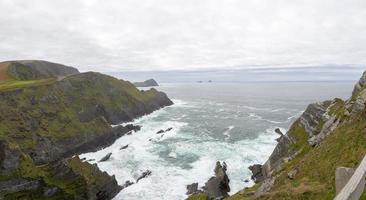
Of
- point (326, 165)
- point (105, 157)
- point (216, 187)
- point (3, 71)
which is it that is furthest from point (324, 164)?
point (3, 71)

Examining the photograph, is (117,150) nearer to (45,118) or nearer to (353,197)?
(45,118)

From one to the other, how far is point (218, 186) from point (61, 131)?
47459 mm

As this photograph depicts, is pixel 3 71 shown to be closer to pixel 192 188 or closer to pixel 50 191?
pixel 50 191

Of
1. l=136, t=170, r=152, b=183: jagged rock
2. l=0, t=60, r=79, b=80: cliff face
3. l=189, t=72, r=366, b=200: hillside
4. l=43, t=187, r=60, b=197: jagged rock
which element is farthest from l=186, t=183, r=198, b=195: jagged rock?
l=0, t=60, r=79, b=80: cliff face

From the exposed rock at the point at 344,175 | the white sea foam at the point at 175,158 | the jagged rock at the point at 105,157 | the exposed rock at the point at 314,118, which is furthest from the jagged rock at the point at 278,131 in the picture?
the exposed rock at the point at 344,175

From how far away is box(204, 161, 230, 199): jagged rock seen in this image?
1905 inches

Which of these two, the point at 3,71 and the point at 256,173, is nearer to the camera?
the point at 256,173

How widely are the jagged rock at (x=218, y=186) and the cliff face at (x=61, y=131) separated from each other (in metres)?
16.8

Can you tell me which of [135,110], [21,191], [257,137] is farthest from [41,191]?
[135,110]

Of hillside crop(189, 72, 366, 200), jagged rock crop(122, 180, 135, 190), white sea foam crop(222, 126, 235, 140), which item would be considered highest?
hillside crop(189, 72, 366, 200)

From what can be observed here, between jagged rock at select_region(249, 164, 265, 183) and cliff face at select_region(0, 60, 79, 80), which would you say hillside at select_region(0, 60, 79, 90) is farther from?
jagged rock at select_region(249, 164, 265, 183)

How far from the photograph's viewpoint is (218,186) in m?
50.3

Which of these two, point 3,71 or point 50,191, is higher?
point 3,71

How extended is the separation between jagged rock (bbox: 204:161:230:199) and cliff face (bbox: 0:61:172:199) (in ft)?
55.3
